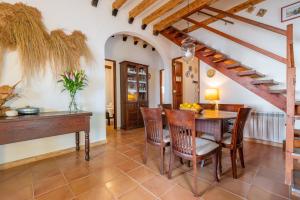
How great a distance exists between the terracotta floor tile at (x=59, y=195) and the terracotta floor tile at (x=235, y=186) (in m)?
1.70

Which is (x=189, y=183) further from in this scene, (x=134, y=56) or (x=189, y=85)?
(x=189, y=85)

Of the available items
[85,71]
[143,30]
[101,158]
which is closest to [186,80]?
[143,30]

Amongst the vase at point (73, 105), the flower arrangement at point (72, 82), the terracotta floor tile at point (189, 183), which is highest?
the flower arrangement at point (72, 82)

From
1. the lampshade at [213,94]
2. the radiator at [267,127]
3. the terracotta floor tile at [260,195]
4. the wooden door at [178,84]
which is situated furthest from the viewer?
the wooden door at [178,84]

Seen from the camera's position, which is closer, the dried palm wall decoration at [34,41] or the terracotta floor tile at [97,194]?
the terracotta floor tile at [97,194]

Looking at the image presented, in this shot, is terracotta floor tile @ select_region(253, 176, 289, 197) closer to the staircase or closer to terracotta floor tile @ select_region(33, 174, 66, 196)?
the staircase

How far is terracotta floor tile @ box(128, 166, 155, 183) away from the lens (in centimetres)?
191

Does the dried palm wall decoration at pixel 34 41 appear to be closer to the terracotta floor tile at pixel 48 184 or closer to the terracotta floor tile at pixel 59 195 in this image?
the terracotta floor tile at pixel 48 184

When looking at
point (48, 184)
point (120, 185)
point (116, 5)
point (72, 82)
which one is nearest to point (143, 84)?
point (116, 5)

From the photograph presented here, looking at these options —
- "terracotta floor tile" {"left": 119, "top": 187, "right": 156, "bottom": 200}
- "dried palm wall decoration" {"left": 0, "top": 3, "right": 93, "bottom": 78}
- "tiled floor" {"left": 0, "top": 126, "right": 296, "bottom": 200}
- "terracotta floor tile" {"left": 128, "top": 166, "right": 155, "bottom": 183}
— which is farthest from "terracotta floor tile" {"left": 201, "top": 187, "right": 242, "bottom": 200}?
"dried palm wall decoration" {"left": 0, "top": 3, "right": 93, "bottom": 78}

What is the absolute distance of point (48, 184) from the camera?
1791mm

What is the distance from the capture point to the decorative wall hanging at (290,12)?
284cm

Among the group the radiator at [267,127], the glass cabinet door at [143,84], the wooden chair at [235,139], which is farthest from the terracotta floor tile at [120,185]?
the glass cabinet door at [143,84]

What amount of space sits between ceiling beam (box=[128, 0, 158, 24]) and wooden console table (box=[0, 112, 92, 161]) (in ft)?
8.75
